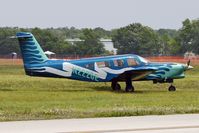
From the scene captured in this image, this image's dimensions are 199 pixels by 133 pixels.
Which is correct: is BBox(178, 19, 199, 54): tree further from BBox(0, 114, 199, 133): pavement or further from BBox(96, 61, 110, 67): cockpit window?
BBox(0, 114, 199, 133): pavement

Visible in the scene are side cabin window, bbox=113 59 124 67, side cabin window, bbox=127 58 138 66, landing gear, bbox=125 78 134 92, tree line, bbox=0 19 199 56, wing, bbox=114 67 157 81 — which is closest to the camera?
wing, bbox=114 67 157 81

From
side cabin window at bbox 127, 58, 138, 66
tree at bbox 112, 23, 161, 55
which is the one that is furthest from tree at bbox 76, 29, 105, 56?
side cabin window at bbox 127, 58, 138, 66

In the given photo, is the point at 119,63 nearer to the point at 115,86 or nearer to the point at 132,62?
the point at 132,62

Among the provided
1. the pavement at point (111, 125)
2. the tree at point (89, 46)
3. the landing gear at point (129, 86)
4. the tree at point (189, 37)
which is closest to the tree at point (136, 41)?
the tree at point (89, 46)

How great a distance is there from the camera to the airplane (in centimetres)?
2875

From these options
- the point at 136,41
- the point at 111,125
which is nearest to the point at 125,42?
the point at 136,41

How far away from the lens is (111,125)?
1077 cm

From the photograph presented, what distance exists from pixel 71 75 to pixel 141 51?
250 feet

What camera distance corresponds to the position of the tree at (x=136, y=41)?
349 ft

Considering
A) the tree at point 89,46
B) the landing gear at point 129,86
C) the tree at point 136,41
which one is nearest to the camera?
the landing gear at point 129,86

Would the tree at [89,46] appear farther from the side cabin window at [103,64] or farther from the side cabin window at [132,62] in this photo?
the side cabin window at [132,62]

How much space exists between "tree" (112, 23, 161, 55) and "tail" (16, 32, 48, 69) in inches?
2926

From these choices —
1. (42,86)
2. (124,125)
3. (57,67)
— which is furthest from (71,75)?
(124,125)

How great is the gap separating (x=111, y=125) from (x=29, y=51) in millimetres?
19022
